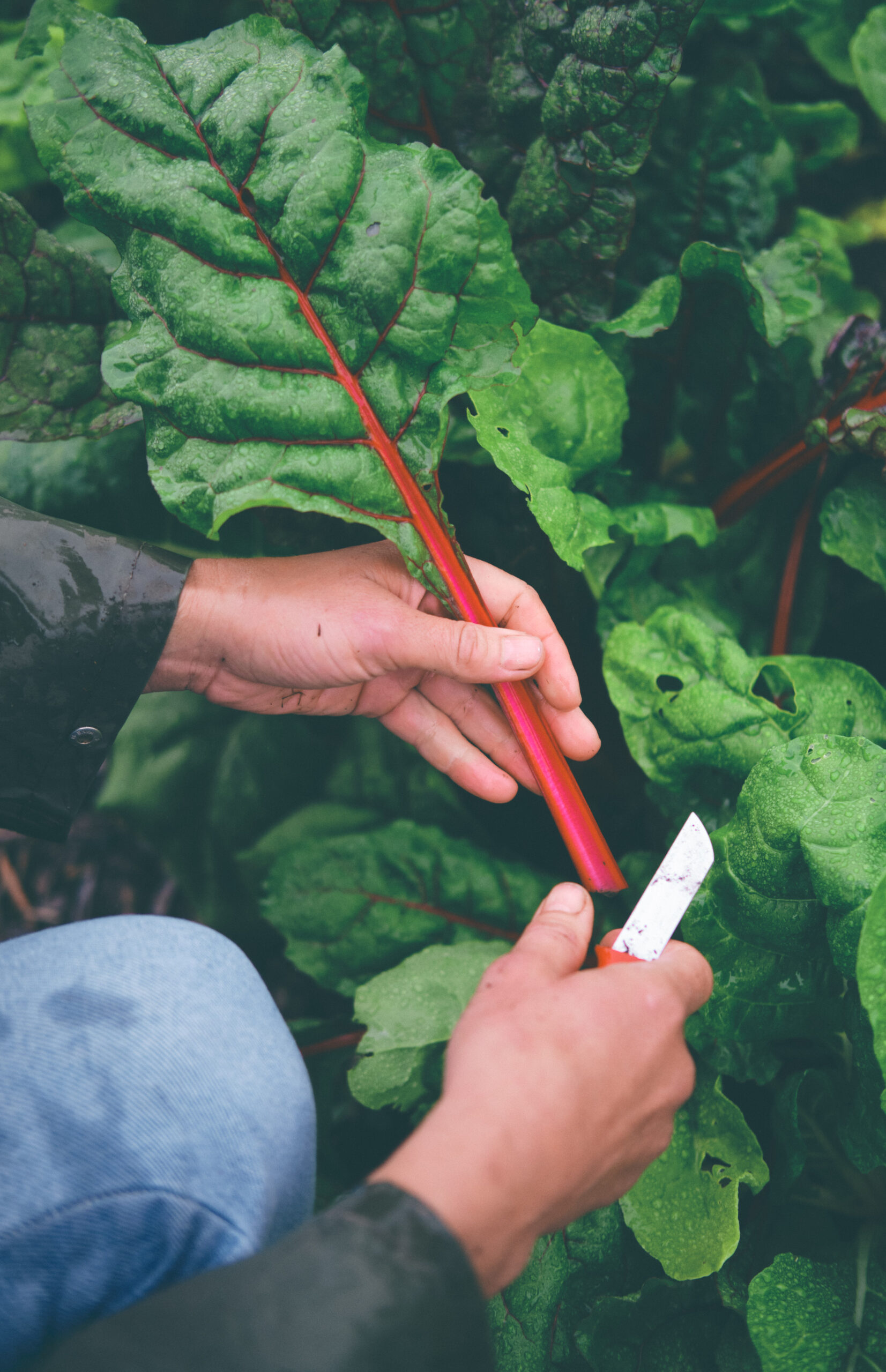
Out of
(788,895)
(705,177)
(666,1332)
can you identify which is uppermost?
(705,177)

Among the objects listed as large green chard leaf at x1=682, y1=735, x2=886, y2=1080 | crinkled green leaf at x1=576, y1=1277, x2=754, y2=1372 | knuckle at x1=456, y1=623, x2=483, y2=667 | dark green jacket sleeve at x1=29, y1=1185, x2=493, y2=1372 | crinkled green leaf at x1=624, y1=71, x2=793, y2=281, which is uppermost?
crinkled green leaf at x1=624, y1=71, x2=793, y2=281

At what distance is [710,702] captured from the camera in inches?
48.6

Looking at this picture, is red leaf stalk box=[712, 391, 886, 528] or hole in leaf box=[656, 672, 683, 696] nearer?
red leaf stalk box=[712, 391, 886, 528]

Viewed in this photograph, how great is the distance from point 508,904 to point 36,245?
4.64 feet

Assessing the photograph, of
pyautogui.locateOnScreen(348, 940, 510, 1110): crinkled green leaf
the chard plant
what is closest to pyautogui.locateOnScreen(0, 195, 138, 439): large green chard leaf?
the chard plant

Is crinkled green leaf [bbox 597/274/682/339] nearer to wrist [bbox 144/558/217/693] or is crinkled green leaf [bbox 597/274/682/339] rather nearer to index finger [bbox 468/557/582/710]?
index finger [bbox 468/557/582/710]

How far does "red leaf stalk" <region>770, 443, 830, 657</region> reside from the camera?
1558 mm

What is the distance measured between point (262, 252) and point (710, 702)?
92 cm

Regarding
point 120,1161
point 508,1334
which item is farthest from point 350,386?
point 508,1334

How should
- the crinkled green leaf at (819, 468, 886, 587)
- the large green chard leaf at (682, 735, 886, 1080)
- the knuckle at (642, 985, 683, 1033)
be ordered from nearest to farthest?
the knuckle at (642, 985, 683, 1033) → the large green chard leaf at (682, 735, 886, 1080) → the crinkled green leaf at (819, 468, 886, 587)

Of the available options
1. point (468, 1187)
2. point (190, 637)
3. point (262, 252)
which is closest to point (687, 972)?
point (468, 1187)

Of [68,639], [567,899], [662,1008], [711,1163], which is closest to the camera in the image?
[662,1008]

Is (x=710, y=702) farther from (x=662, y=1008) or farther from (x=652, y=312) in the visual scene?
(x=652, y=312)

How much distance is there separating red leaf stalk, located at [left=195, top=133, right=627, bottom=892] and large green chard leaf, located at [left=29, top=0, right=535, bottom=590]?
0.02 meters
